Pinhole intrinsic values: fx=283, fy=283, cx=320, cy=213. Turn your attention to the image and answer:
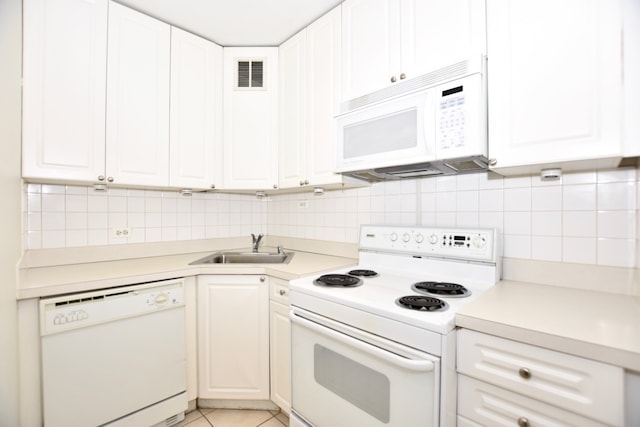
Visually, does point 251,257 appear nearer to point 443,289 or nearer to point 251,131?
point 251,131

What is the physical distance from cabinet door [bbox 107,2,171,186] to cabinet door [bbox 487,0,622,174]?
5.97 feet

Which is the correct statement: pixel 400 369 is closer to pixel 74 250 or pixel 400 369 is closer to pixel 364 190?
pixel 364 190

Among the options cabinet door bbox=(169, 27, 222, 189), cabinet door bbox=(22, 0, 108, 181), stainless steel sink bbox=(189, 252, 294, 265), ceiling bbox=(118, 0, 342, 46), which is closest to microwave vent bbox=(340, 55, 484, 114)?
ceiling bbox=(118, 0, 342, 46)

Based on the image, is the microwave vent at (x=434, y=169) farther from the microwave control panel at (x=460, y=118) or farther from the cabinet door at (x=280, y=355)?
the cabinet door at (x=280, y=355)

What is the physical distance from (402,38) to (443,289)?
1199mm

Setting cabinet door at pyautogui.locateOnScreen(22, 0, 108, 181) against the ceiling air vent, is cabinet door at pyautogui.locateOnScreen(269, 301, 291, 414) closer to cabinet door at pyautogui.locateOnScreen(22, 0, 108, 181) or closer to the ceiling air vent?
cabinet door at pyautogui.locateOnScreen(22, 0, 108, 181)

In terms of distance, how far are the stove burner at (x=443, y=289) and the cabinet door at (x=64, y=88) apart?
180 centimetres

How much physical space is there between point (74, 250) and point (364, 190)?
1.88m

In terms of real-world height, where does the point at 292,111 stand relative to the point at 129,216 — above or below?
above

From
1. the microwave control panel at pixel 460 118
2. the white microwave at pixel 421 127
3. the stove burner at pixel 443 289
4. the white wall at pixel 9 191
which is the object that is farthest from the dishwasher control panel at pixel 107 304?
the microwave control panel at pixel 460 118

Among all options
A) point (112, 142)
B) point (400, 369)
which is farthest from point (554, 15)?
point (112, 142)

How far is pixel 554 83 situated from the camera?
3.33ft

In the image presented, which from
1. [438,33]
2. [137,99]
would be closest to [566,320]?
[438,33]

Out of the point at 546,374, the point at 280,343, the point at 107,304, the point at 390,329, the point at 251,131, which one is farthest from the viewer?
the point at 251,131
